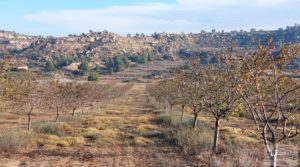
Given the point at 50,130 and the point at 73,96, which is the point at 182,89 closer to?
the point at 50,130

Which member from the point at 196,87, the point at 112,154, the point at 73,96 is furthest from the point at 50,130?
the point at 73,96

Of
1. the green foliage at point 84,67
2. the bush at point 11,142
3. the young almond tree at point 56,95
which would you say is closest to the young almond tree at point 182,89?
the young almond tree at point 56,95

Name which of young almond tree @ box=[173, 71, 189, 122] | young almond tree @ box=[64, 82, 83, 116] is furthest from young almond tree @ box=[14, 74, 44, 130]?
young almond tree @ box=[173, 71, 189, 122]

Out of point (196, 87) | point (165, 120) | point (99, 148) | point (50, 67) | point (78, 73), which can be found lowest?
point (78, 73)

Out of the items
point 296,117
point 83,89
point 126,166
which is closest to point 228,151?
point 126,166

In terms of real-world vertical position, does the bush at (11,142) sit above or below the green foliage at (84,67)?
above

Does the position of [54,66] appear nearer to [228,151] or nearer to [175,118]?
[175,118]

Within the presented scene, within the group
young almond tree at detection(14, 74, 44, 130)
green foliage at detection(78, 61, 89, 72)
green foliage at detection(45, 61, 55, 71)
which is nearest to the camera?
young almond tree at detection(14, 74, 44, 130)

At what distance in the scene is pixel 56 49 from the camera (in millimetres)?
185750

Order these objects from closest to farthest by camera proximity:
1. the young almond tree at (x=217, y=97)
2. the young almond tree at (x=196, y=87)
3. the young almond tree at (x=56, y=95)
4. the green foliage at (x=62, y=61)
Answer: the young almond tree at (x=217, y=97) < the young almond tree at (x=196, y=87) < the young almond tree at (x=56, y=95) < the green foliage at (x=62, y=61)

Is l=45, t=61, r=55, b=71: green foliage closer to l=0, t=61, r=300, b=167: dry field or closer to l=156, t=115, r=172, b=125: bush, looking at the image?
l=156, t=115, r=172, b=125: bush

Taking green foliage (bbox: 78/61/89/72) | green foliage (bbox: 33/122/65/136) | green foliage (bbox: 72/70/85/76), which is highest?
green foliage (bbox: 33/122/65/136)

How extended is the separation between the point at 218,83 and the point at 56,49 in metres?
167

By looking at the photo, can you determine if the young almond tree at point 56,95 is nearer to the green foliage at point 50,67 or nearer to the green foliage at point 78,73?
the green foliage at point 50,67
